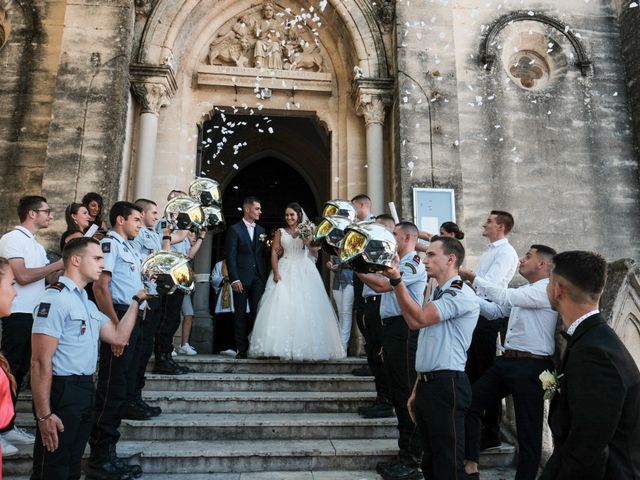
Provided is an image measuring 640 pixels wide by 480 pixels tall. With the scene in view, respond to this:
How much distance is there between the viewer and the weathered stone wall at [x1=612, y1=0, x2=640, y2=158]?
9.04 metres

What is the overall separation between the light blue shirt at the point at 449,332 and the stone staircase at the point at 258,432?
1.53m

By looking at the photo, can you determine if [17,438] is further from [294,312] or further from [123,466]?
[294,312]

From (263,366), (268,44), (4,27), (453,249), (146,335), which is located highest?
(268,44)

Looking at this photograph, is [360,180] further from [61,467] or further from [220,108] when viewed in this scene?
[61,467]

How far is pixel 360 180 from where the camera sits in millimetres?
8547

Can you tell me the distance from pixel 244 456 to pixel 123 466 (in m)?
0.93

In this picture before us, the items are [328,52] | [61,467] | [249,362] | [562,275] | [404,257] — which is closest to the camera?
[562,275]

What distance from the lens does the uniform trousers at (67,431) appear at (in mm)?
2857

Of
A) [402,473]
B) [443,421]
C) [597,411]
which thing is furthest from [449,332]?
[402,473]

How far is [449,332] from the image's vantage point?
3.16 metres

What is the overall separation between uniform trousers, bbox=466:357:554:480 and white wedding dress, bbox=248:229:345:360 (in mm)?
2521

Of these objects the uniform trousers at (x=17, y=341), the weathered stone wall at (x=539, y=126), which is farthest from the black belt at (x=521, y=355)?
the weathered stone wall at (x=539, y=126)

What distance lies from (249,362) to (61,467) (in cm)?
326

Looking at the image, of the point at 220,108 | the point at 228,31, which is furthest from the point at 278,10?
the point at 220,108
